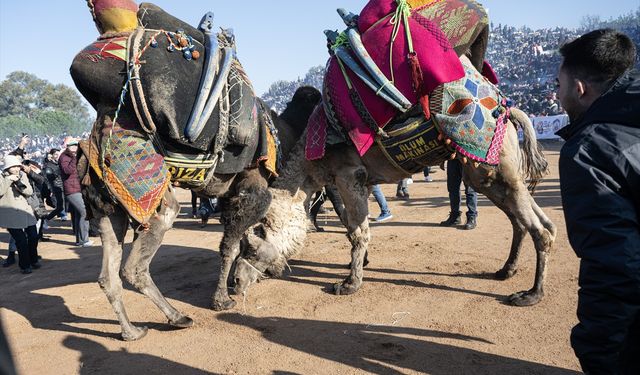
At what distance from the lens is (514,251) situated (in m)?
4.70

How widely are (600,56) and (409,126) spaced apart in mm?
2280

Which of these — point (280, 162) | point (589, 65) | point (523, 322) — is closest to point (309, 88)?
point (280, 162)

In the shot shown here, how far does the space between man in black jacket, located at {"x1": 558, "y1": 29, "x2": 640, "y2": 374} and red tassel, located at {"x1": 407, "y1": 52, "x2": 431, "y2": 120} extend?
7.49 ft

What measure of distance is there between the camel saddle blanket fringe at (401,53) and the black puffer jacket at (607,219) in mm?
2338

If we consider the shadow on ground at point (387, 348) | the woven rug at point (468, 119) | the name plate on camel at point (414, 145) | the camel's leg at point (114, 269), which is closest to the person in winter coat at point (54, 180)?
the camel's leg at point (114, 269)


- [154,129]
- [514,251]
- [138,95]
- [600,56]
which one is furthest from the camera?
[514,251]

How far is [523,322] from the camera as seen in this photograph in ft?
12.2

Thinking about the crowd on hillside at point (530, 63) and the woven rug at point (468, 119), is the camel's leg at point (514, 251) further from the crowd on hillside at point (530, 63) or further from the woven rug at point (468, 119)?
the crowd on hillside at point (530, 63)

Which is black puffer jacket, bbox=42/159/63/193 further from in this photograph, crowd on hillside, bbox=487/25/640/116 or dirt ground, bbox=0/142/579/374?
crowd on hillside, bbox=487/25/640/116

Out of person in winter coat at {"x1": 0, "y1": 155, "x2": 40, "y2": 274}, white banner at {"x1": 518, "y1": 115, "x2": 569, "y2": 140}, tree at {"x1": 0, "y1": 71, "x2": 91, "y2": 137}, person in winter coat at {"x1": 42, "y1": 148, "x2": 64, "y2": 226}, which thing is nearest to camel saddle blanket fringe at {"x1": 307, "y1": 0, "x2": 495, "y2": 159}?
person in winter coat at {"x1": 0, "y1": 155, "x2": 40, "y2": 274}

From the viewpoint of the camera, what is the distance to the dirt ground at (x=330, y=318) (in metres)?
3.33

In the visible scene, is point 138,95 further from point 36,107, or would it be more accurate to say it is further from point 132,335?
point 36,107

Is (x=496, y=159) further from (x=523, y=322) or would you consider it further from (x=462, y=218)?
(x=462, y=218)

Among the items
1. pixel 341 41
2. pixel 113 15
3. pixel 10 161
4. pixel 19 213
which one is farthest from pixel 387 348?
pixel 10 161
